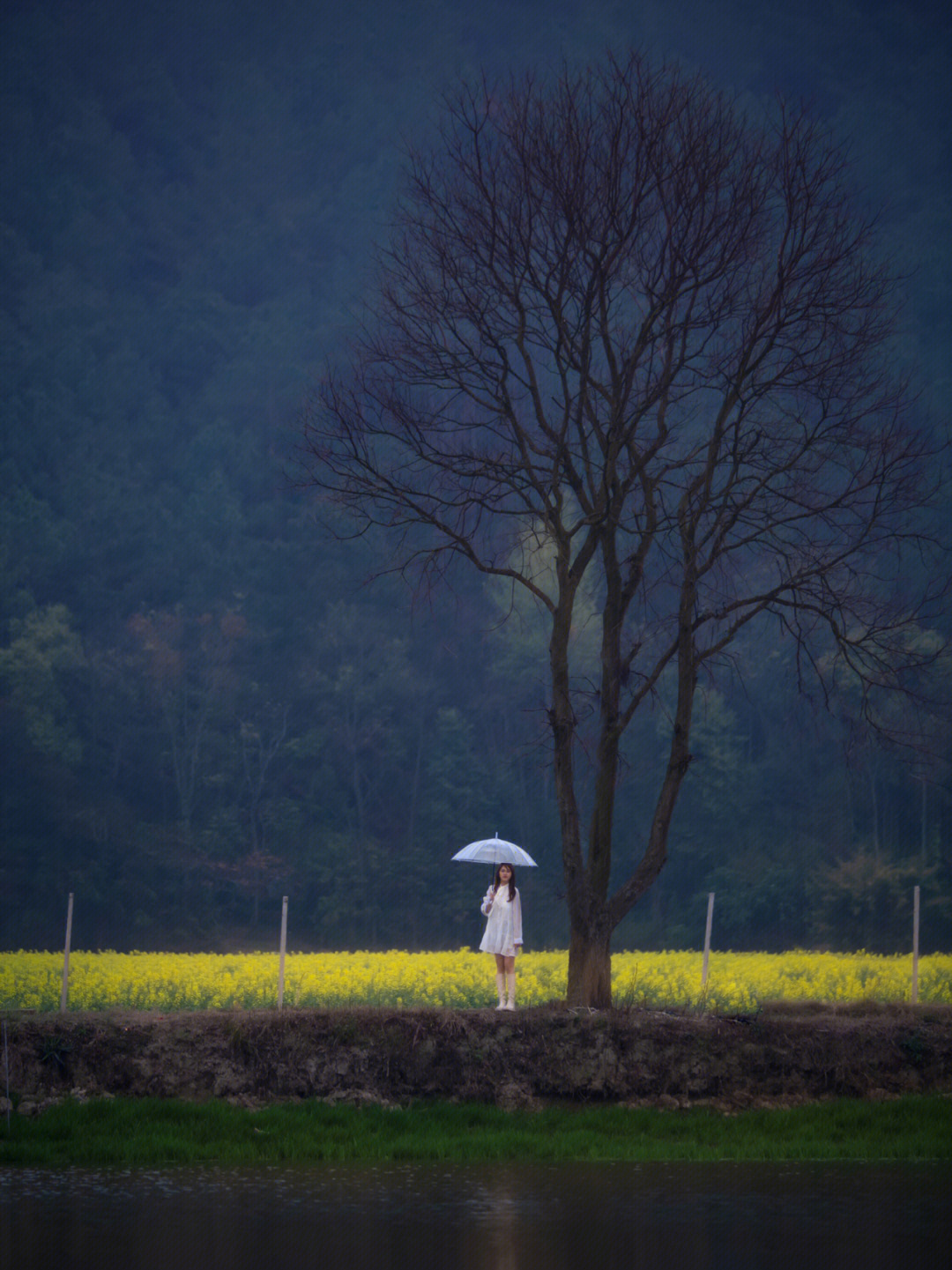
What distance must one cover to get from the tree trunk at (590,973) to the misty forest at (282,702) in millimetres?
24142

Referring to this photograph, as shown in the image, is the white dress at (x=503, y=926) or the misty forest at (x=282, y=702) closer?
the white dress at (x=503, y=926)

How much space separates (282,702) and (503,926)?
46.8 meters

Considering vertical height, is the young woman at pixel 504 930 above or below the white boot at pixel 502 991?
above

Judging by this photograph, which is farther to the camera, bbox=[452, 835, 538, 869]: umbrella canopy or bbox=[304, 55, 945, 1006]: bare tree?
bbox=[452, 835, 538, 869]: umbrella canopy

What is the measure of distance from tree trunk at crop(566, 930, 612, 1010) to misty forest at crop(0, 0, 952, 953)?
2414 centimetres

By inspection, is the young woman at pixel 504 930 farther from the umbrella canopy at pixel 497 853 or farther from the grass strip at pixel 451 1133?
the grass strip at pixel 451 1133

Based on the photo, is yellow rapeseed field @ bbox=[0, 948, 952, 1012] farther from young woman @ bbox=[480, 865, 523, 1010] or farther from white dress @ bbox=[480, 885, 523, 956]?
white dress @ bbox=[480, 885, 523, 956]

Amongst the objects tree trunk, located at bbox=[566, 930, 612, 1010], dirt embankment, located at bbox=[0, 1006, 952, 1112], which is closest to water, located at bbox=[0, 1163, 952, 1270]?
dirt embankment, located at bbox=[0, 1006, 952, 1112]

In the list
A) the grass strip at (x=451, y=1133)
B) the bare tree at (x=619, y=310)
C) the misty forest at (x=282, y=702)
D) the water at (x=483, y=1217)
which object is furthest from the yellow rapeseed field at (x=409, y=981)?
the misty forest at (x=282, y=702)

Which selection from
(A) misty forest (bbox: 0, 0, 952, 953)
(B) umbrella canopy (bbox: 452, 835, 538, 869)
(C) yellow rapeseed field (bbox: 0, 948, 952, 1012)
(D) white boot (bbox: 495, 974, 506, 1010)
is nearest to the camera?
(D) white boot (bbox: 495, 974, 506, 1010)

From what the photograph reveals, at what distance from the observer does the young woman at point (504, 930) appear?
51.4ft

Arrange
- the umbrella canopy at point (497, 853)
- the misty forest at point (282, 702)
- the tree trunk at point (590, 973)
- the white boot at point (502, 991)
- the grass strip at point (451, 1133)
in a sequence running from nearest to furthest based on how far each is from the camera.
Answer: the grass strip at point (451, 1133) → the white boot at point (502, 991) → the tree trunk at point (590, 973) → the umbrella canopy at point (497, 853) → the misty forest at point (282, 702)

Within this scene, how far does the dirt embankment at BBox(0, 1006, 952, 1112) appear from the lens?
13.3 metres

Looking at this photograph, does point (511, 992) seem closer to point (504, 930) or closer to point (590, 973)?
point (504, 930)
